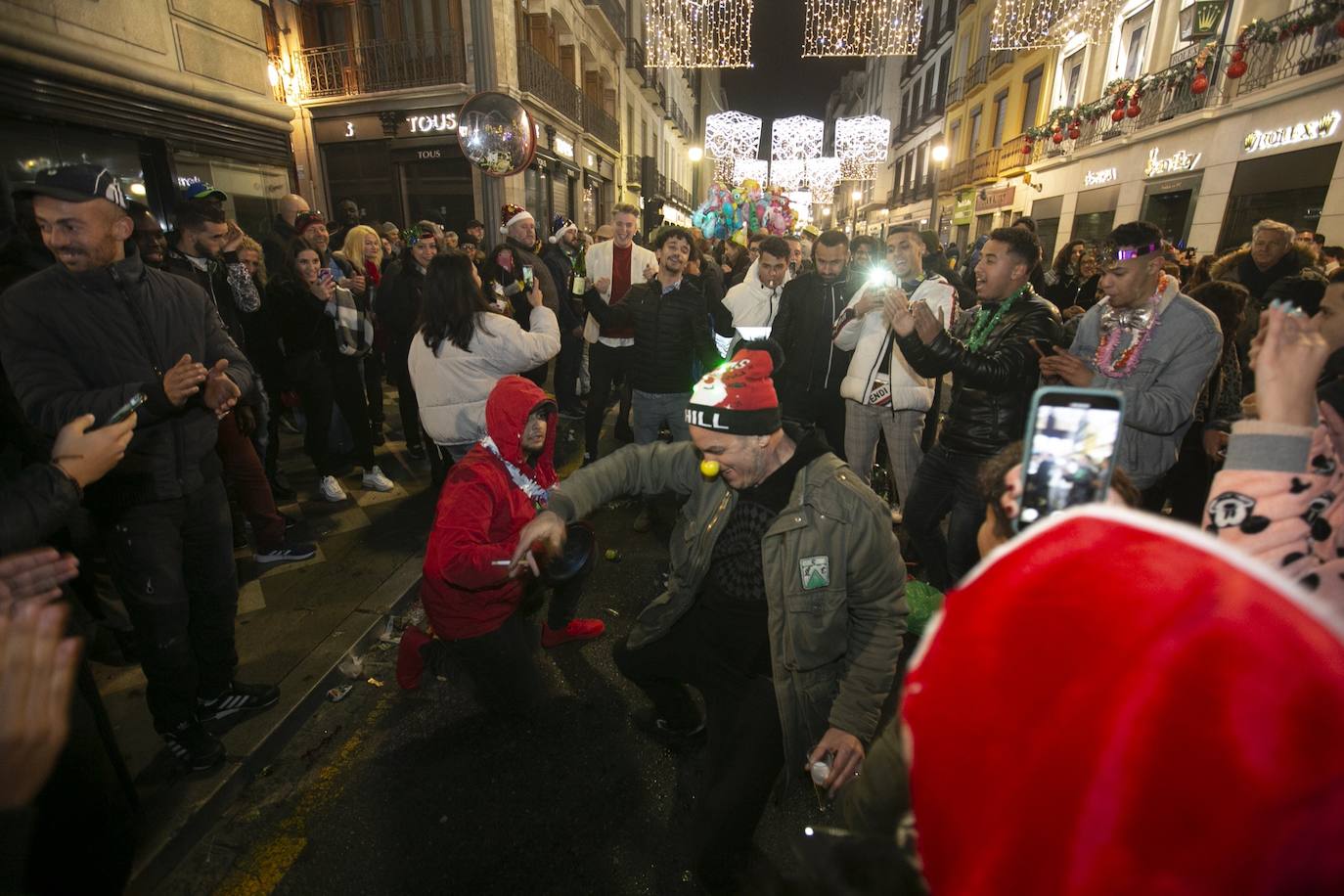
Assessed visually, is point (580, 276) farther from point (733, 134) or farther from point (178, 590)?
point (733, 134)

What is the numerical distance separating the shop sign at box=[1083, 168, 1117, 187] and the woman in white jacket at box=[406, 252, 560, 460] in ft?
66.4

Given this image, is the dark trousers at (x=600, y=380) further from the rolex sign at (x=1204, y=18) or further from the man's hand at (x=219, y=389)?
the rolex sign at (x=1204, y=18)

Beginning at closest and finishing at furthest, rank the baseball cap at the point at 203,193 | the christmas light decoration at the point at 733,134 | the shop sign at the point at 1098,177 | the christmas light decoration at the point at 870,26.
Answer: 1. the baseball cap at the point at 203,193
2. the christmas light decoration at the point at 870,26
3. the shop sign at the point at 1098,177
4. the christmas light decoration at the point at 733,134

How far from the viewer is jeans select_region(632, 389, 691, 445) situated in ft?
17.1

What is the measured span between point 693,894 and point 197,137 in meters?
11.6

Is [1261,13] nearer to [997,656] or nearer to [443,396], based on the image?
[443,396]

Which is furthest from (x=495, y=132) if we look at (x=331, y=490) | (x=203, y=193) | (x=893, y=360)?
(x=893, y=360)

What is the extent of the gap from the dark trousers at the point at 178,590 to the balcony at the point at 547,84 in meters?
16.6

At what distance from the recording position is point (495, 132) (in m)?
7.00

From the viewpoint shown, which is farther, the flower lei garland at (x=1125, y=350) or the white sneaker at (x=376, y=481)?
the white sneaker at (x=376, y=481)

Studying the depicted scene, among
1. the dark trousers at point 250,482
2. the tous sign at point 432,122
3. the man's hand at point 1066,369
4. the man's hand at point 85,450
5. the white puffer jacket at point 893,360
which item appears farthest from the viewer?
the tous sign at point 432,122

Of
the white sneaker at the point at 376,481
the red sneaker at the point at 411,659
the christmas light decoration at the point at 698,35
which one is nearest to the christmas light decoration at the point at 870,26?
the christmas light decoration at the point at 698,35

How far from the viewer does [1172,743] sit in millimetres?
478

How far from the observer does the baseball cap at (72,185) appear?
7.13 feet
